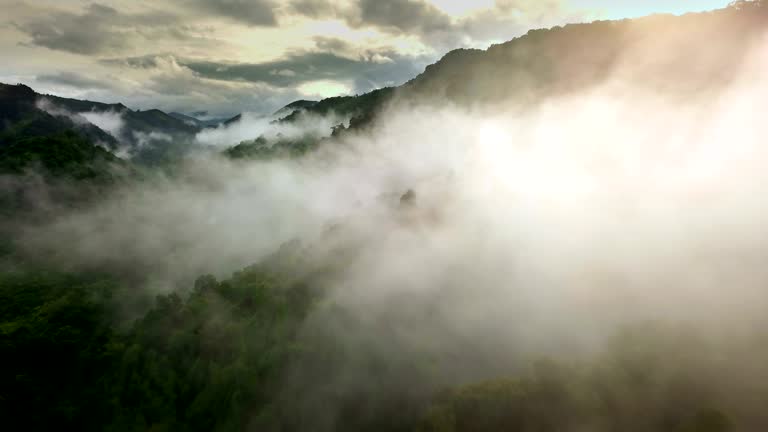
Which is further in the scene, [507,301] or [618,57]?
[618,57]

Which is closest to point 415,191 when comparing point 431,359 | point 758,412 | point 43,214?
Result: point 431,359

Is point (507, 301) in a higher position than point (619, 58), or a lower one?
lower

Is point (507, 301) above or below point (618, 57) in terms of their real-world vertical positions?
below

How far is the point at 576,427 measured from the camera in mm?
53062

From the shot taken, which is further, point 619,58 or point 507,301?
point 619,58

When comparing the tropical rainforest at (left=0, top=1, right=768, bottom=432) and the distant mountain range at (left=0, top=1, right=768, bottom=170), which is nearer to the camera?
the tropical rainforest at (left=0, top=1, right=768, bottom=432)

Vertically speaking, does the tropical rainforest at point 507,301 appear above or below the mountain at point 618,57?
below

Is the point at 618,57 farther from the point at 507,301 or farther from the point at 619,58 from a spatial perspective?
the point at 507,301

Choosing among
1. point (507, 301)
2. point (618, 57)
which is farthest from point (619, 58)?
point (507, 301)

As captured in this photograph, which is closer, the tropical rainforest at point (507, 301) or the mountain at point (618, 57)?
the tropical rainforest at point (507, 301)

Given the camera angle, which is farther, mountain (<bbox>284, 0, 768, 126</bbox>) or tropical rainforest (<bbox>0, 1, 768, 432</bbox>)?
mountain (<bbox>284, 0, 768, 126</bbox>)

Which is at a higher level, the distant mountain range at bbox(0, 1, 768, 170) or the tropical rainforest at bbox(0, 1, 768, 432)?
the distant mountain range at bbox(0, 1, 768, 170)

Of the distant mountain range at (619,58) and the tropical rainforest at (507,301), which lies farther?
the distant mountain range at (619,58)

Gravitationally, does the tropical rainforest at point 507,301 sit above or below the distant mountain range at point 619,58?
below
